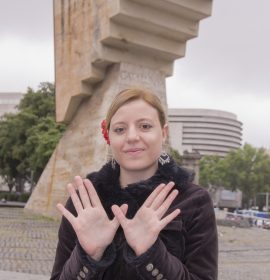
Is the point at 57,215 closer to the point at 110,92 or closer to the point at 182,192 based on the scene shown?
the point at 110,92

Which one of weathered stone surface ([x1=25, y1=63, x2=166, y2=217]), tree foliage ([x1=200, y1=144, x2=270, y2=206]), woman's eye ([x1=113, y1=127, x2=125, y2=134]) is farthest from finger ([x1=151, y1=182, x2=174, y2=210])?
tree foliage ([x1=200, y1=144, x2=270, y2=206])

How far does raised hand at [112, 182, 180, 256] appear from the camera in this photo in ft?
5.65

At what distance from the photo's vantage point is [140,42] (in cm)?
1546

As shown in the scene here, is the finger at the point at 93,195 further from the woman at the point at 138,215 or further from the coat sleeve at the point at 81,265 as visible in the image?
the coat sleeve at the point at 81,265

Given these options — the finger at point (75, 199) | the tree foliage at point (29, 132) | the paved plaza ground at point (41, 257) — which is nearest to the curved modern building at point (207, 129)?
the tree foliage at point (29, 132)

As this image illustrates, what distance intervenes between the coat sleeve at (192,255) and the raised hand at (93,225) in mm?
95

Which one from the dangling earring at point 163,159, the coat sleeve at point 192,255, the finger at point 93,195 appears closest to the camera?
the coat sleeve at point 192,255

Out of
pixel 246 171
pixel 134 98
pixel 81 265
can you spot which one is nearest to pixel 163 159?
pixel 134 98

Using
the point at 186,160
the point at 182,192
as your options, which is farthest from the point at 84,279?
the point at 186,160

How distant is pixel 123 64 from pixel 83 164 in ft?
12.0

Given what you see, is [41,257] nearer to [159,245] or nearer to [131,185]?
[131,185]

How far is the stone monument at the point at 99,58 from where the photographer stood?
14953mm

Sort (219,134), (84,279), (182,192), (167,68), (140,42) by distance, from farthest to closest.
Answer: (219,134)
(167,68)
(140,42)
(182,192)
(84,279)

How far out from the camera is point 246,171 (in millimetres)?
49719
